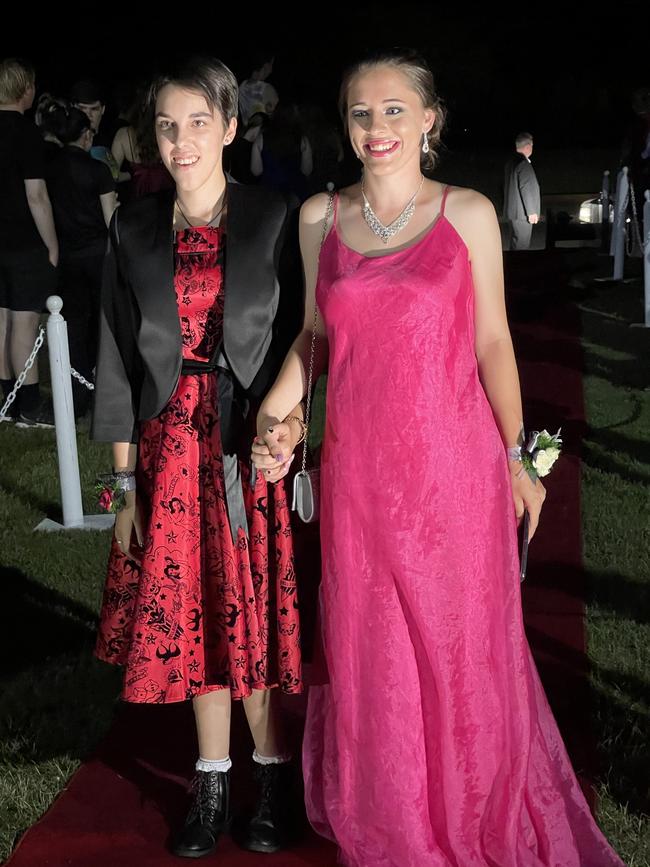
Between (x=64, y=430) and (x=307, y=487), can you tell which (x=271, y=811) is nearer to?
(x=307, y=487)

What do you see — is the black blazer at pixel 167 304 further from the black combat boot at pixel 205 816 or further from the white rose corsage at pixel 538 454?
the black combat boot at pixel 205 816

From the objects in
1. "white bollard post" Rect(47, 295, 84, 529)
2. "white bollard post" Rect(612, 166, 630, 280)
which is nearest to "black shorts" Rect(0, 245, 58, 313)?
"white bollard post" Rect(47, 295, 84, 529)

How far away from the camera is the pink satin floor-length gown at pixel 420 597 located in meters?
3.18

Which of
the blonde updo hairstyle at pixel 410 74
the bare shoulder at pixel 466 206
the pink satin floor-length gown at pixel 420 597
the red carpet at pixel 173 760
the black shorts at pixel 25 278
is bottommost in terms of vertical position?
the red carpet at pixel 173 760

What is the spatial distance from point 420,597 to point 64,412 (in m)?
3.70

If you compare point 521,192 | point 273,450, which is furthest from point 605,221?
point 273,450

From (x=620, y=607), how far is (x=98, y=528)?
2.77 m

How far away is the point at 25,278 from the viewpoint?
27.1 ft

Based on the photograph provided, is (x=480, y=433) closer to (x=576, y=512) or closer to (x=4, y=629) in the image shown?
(x=4, y=629)

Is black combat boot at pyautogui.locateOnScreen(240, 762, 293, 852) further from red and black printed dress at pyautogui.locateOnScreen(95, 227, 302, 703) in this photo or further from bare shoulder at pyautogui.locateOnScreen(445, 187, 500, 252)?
bare shoulder at pyautogui.locateOnScreen(445, 187, 500, 252)

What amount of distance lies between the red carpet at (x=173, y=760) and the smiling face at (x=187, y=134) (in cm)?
185

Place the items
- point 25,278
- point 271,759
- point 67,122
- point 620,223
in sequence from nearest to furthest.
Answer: point 271,759, point 67,122, point 25,278, point 620,223

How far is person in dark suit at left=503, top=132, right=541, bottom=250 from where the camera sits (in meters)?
15.5

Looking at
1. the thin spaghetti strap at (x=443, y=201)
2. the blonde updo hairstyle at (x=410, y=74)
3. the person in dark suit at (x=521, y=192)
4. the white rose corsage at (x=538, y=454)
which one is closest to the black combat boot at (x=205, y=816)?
the white rose corsage at (x=538, y=454)
